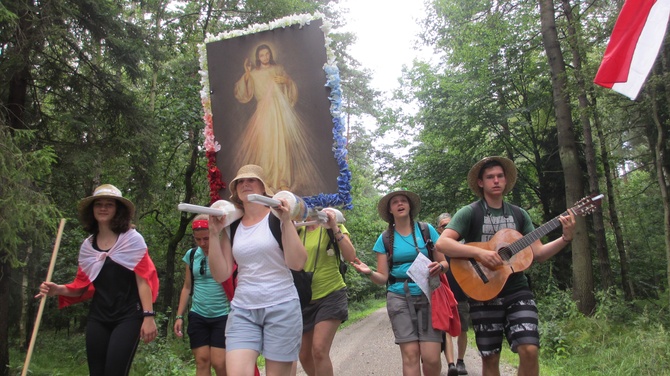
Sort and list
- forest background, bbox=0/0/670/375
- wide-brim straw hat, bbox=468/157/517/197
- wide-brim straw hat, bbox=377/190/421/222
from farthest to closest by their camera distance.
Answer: forest background, bbox=0/0/670/375, wide-brim straw hat, bbox=377/190/421/222, wide-brim straw hat, bbox=468/157/517/197

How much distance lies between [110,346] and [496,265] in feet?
10.6

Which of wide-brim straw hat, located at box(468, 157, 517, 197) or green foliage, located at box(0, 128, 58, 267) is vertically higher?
green foliage, located at box(0, 128, 58, 267)

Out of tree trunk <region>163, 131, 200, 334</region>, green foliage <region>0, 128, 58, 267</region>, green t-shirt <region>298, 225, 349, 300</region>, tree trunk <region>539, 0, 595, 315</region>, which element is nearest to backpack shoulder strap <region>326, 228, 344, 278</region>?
green t-shirt <region>298, 225, 349, 300</region>

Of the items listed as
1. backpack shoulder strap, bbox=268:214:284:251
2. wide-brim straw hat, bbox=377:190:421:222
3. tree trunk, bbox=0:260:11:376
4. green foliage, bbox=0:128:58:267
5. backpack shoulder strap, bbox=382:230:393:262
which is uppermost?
Result: green foliage, bbox=0:128:58:267

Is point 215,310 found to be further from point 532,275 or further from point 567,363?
point 532,275

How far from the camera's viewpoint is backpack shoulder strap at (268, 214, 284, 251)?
3576 mm

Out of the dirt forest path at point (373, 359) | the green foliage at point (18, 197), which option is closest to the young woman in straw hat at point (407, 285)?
the dirt forest path at point (373, 359)

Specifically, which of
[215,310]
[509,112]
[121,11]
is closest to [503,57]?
[509,112]

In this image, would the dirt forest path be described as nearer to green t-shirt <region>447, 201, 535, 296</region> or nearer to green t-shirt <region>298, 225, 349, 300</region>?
green t-shirt <region>298, 225, 349, 300</region>

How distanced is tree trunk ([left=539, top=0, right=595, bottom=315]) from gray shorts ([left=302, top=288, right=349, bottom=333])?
6.87 m

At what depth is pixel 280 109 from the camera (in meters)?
5.38

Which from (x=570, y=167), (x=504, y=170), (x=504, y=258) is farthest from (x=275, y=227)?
(x=570, y=167)

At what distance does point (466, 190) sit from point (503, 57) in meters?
4.52

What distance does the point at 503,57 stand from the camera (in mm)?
15391
